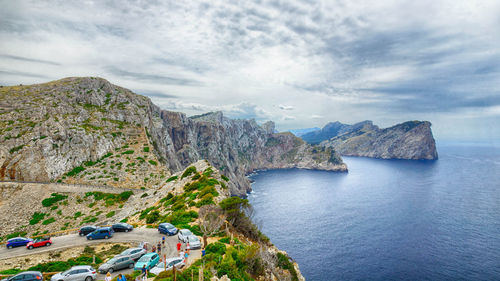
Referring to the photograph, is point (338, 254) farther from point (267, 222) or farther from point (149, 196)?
point (149, 196)

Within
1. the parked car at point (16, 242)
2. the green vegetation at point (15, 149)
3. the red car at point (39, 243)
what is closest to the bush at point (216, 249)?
the red car at point (39, 243)

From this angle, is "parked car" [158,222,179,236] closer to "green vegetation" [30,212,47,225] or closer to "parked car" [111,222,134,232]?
"parked car" [111,222,134,232]

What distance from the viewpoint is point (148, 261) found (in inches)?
984

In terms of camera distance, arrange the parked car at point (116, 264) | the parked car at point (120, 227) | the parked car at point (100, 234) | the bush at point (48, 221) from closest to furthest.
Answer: the parked car at point (116, 264) → the parked car at point (100, 234) → the parked car at point (120, 227) → the bush at point (48, 221)

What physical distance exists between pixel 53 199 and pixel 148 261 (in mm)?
55000

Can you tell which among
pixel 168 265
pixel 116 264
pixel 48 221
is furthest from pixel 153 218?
pixel 48 221

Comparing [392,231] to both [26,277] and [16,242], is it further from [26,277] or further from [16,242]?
[16,242]

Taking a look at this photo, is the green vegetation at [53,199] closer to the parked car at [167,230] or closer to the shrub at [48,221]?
the shrub at [48,221]

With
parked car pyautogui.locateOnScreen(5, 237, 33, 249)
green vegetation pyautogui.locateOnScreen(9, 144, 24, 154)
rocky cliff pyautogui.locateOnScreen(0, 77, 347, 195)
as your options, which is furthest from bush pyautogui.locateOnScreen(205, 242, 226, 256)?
green vegetation pyautogui.locateOnScreen(9, 144, 24, 154)

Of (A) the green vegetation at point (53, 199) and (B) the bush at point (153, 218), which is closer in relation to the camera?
(B) the bush at point (153, 218)

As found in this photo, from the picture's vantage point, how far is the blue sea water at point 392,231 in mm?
75875

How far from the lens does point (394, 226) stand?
363ft

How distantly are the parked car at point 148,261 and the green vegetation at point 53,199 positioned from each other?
52.8 metres

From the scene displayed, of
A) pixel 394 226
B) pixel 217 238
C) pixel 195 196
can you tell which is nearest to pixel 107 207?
pixel 195 196
